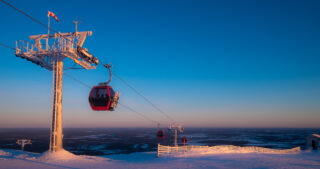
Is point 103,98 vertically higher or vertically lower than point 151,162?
higher

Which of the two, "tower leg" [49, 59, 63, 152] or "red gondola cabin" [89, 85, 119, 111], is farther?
"tower leg" [49, 59, 63, 152]

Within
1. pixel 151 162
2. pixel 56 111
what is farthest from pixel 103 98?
pixel 56 111

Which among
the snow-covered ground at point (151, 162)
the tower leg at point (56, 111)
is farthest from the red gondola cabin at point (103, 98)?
the tower leg at point (56, 111)

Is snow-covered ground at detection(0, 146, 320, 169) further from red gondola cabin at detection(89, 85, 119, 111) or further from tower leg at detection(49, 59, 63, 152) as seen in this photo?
red gondola cabin at detection(89, 85, 119, 111)

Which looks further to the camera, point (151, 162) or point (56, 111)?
point (56, 111)

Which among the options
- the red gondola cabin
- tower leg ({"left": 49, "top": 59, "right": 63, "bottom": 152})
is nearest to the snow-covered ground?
tower leg ({"left": 49, "top": 59, "right": 63, "bottom": 152})

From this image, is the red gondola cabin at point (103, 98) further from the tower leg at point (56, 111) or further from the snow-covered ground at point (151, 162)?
the tower leg at point (56, 111)

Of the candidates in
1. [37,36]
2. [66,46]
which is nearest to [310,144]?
[66,46]

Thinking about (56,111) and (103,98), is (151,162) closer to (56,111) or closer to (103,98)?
(103,98)
